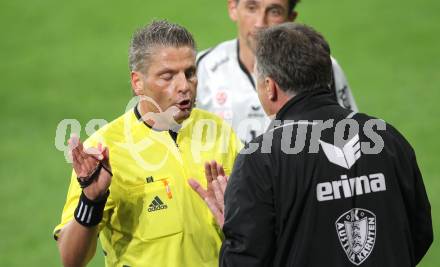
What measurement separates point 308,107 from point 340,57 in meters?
7.38

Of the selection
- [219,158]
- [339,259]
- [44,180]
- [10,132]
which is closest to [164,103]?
[219,158]

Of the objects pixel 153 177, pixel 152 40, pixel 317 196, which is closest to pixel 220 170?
pixel 153 177

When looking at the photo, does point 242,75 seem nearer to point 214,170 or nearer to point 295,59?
point 214,170

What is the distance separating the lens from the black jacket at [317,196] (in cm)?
373

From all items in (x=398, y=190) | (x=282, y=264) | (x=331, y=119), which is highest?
(x=331, y=119)

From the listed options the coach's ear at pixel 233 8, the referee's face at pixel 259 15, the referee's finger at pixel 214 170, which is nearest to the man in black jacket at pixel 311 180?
the referee's finger at pixel 214 170

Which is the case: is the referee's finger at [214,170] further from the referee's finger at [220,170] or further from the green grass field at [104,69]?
the green grass field at [104,69]

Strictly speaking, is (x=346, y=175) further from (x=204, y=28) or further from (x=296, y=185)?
(x=204, y=28)

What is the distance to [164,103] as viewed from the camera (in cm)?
434

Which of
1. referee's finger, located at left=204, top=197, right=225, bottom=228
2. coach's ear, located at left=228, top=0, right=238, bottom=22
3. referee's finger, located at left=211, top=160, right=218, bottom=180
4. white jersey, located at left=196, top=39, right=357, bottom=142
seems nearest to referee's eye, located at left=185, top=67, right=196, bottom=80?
referee's finger, located at left=211, top=160, right=218, bottom=180

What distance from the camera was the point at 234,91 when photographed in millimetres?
6172

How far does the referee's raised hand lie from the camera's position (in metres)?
3.90

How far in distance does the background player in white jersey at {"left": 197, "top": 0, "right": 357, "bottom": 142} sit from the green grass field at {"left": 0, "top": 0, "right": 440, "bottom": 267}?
2.35 meters

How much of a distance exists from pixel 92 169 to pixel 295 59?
0.92 meters
